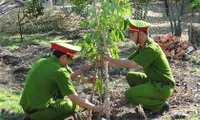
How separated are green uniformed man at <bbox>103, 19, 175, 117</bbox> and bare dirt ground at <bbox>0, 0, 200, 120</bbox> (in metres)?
0.20

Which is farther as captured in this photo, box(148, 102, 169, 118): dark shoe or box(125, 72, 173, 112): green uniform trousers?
box(148, 102, 169, 118): dark shoe

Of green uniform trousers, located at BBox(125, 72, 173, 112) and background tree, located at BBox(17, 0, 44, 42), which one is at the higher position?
background tree, located at BBox(17, 0, 44, 42)

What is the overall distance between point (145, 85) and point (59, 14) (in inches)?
333

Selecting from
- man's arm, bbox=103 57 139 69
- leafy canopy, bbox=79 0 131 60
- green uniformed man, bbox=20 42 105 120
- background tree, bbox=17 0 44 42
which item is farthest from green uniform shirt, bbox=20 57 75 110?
background tree, bbox=17 0 44 42

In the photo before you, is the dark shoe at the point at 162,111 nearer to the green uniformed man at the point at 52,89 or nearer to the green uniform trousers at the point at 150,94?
the green uniform trousers at the point at 150,94

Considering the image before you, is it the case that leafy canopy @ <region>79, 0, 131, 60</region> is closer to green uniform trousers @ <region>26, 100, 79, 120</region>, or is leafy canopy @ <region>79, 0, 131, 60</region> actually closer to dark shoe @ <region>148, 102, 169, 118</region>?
green uniform trousers @ <region>26, 100, 79, 120</region>

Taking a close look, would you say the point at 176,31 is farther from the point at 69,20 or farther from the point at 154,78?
the point at 154,78

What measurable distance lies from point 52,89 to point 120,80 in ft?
8.59

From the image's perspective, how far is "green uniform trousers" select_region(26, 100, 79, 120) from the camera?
16.2ft

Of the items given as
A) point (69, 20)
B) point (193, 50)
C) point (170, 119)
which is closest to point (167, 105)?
point (170, 119)

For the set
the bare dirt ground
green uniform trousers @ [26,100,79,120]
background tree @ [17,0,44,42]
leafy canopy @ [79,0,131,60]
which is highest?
leafy canopy @ [79,0,131,60]

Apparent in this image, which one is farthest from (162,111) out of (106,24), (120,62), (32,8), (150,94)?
(32,8)

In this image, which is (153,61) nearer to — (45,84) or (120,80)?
(45,84)

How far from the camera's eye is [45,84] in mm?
4719
